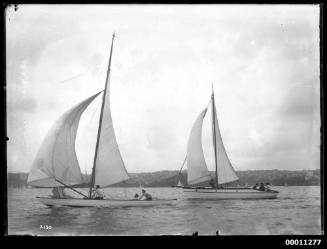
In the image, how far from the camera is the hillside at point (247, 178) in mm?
7394

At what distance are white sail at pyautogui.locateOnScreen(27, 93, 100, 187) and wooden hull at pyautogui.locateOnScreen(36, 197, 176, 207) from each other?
314 mm

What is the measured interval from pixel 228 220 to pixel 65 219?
261cm

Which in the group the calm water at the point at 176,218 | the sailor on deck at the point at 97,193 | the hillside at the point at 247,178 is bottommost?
the calm water at the point at 176,218

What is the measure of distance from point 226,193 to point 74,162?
3725 mm

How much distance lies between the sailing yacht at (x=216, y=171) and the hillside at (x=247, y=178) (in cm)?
26

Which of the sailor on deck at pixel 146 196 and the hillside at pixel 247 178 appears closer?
the hillside at pixel 247 178

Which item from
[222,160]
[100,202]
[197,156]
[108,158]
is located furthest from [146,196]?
[222,160]

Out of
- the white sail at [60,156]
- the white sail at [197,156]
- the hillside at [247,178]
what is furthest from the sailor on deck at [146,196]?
the white sail at [60,156]

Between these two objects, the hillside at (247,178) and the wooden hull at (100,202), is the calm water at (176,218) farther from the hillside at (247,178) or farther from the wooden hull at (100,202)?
the wooden hull at (100,202)

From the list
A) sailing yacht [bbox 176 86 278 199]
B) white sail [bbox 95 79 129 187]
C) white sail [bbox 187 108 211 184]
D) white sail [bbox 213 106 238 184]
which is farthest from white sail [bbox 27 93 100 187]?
white sail [bbox 213 106 238 184]

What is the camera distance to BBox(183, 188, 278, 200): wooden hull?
8.24 meters

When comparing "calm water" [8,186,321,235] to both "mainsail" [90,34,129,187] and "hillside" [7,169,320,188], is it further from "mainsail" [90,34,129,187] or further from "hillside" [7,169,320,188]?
"mainsail" [90,34,129,187]

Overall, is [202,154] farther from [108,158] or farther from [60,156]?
[60,156]
